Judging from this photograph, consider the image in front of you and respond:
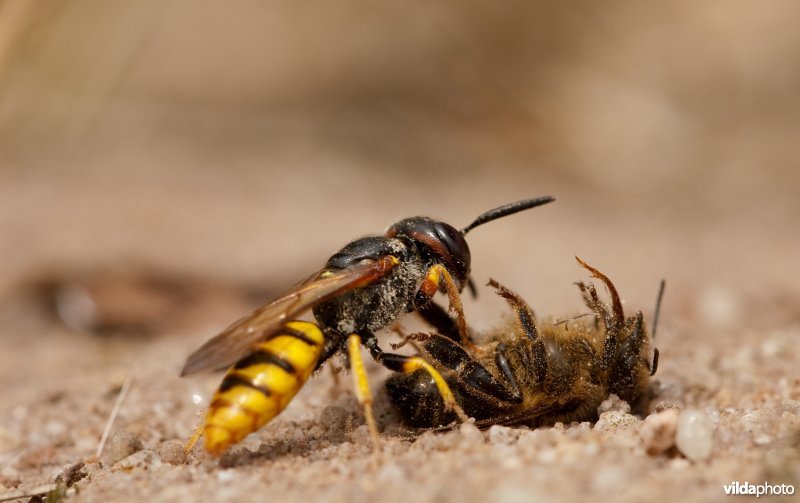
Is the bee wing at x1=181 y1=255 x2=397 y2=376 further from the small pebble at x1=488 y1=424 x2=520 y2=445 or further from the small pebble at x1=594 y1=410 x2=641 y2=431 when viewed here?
the small pebble at x1=594 y1=410 x2=641 y2=431

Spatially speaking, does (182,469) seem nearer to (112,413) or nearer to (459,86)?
(112,413)

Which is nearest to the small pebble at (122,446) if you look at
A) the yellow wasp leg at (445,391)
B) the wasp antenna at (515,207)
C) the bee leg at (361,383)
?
the bee leg at (361,383)

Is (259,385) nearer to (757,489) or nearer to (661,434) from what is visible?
(661,434)

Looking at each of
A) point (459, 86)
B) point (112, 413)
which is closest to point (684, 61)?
point (459, 86)

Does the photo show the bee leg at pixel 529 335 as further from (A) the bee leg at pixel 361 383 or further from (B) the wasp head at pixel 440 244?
(A) the bee leg at pixel 361 383

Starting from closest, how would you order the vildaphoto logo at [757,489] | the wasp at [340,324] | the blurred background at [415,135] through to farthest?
the vildaphoto logo at [757,489]
the wasp at [340,324]
the blurred background at [415,135]

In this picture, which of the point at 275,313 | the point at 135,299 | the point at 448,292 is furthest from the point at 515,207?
the point at 135,299

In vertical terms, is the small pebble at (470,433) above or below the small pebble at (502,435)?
above
